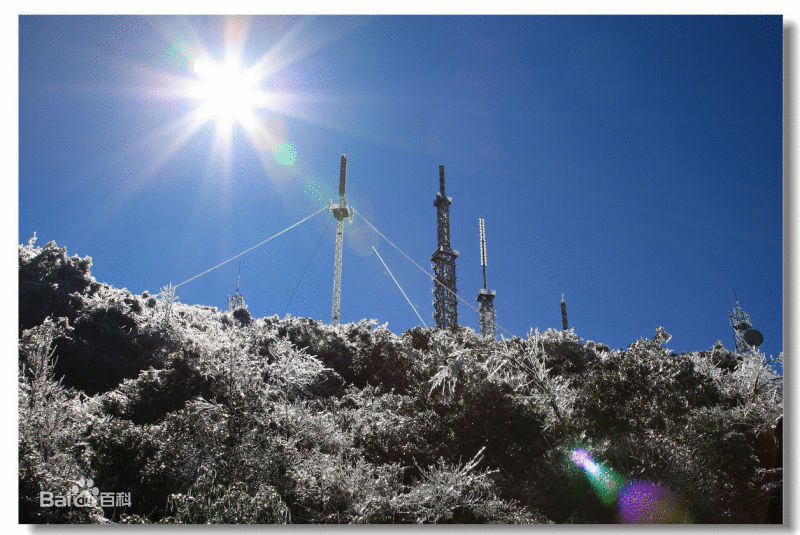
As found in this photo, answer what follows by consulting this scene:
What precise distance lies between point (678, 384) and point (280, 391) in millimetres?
6431

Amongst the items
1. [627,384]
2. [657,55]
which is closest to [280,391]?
[627,384]

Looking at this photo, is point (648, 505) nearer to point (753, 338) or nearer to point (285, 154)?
point (753, 338)

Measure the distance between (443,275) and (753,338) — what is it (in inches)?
681

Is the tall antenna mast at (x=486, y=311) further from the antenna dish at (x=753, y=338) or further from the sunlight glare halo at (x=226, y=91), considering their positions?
the sunlight glare halo at (x=226, y=91)

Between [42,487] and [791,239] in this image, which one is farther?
[791,239]

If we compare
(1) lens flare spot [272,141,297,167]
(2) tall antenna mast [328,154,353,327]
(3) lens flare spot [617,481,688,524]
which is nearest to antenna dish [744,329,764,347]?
(3) lens flare spot [617,481,688,524]

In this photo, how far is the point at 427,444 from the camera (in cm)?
777

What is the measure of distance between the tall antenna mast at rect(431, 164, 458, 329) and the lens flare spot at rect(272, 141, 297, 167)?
53.4ft

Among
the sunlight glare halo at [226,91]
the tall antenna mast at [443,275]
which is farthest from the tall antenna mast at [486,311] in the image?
the sunlight glare halo at [226,91]

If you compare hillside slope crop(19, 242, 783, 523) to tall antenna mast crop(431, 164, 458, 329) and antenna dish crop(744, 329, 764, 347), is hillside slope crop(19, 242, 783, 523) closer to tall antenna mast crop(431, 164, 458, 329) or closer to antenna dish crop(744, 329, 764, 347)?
antenna dish crop(744, 329, 764, 347)

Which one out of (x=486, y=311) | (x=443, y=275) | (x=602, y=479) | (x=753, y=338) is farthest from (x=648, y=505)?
(x=443, y=275)

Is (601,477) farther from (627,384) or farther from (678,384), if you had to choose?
(678,384)

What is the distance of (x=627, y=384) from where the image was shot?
695cm
